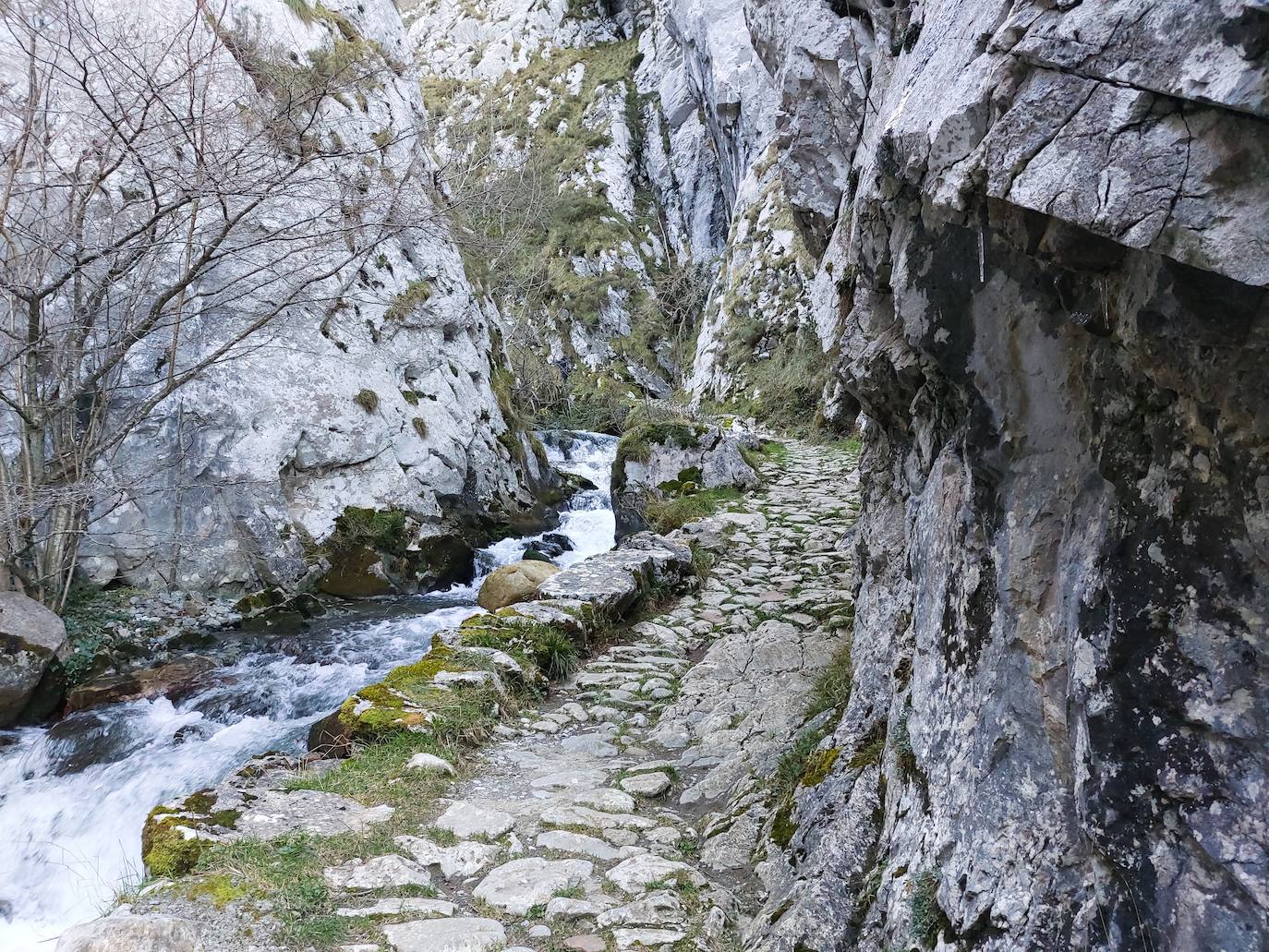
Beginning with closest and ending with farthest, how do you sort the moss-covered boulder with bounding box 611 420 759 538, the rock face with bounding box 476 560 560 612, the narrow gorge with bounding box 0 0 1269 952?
the narrow gorge with bounding box 0 0 1269 952
the rock face with bounding box 476 560 560 612
the moss-covered boulder with bounding box 611 420 759 538

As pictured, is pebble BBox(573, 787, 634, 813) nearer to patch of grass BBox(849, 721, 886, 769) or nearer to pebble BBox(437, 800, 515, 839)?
pebble BBox(437, 800, 515, 839)

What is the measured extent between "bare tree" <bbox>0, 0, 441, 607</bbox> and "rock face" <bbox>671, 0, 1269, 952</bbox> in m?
5.46

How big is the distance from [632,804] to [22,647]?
19.8 feet

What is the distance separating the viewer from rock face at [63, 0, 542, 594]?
878 cm

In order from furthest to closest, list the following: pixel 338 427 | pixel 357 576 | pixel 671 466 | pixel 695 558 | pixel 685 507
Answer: pixel 671 466
pixel 685 507
pixel 338 427
pixel 357 576
pixel 695 558

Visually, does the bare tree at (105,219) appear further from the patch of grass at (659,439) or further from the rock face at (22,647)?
the patch of grass at (659,439)

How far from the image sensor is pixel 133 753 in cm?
585

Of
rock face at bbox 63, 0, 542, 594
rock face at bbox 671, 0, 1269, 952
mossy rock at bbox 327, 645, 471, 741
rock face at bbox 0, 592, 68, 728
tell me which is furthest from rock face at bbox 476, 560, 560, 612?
rock face at bbox 671, 0, 1269, 952

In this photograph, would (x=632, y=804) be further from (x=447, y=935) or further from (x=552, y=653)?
(x=552, y=653)

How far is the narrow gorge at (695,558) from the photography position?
4.65 ft

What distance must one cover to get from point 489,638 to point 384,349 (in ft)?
23.5

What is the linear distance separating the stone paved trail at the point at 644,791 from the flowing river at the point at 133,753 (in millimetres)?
1776

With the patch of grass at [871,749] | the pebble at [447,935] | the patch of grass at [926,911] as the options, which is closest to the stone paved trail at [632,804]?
the pebble at [447,935]

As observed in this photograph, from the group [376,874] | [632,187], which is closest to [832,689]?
[376,874]
